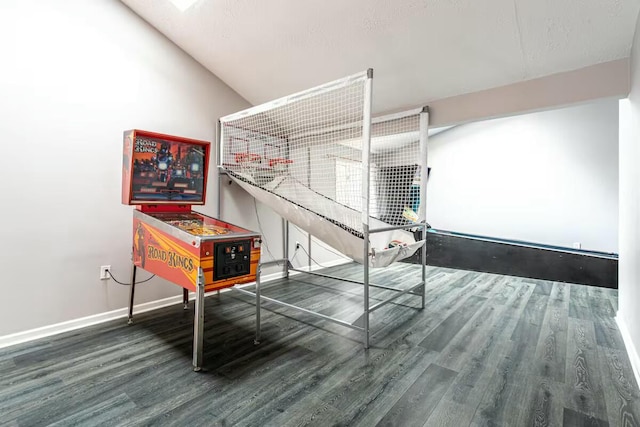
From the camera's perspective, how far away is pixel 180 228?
2119 mm

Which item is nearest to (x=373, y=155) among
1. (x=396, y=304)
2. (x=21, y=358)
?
(x=396, y=304)

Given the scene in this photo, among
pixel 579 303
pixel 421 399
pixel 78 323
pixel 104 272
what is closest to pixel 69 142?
pixel 104 272

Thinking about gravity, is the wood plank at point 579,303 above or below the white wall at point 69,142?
below

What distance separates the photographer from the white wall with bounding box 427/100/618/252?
5.13m

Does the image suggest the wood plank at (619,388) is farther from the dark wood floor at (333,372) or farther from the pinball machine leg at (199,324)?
the pinball machine leg at (199,324)

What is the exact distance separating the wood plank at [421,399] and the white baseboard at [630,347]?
1164 mm

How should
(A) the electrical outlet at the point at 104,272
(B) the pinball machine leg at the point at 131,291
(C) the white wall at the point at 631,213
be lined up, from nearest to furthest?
(C) the white wall at the point at 631,213 → (B) the pinball machine leg at the point at 131,291 → (A) the electrical outlet at the point at 104,272

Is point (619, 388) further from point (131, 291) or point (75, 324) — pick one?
point (75, 324)

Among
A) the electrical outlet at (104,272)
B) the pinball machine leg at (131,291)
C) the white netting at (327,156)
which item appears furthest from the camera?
the white netting at (327,156)

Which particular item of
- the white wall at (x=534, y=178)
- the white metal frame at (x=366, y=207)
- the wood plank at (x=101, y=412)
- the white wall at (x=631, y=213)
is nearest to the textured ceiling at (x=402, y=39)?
the white wall at (x=631, y=213)

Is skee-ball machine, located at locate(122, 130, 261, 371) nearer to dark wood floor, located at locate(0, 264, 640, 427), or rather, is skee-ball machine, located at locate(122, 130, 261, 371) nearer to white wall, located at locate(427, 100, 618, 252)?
dark wood floor, located at locate(0, 264, 640, 427)

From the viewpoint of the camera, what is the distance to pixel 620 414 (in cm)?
156

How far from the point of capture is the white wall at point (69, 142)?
233 centimetres

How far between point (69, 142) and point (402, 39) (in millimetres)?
3057
